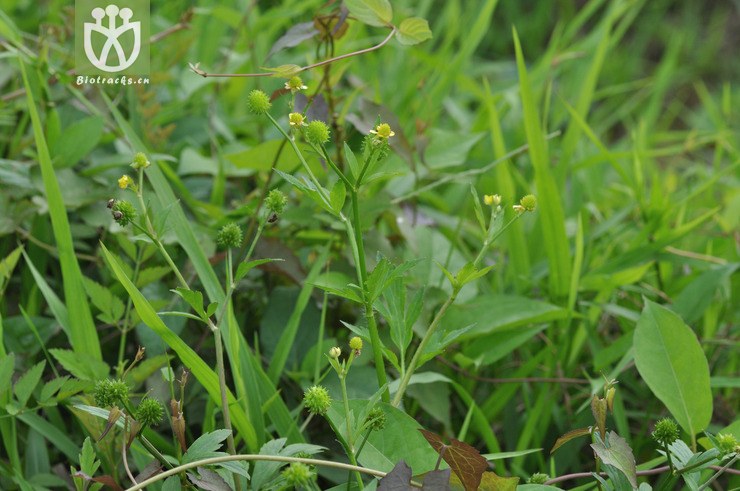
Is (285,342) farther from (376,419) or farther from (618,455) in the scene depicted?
(618,455)

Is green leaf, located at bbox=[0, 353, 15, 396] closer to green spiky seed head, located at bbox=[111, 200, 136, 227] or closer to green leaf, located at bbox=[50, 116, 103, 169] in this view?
green spiky seed head, located at bbox=[111, 200, 136, 227]

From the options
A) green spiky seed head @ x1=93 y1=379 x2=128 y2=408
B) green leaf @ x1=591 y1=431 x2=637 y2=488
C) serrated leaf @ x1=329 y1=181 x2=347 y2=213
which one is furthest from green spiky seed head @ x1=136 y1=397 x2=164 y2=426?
green leaf @ x1=591 y1=431 x2=637 y2=488

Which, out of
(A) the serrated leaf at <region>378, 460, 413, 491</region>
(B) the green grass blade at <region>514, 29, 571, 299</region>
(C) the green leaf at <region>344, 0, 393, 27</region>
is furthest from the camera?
(B) the green grass blade at <region>514, 29, 571, 299</region>

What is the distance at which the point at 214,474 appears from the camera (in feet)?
2.41

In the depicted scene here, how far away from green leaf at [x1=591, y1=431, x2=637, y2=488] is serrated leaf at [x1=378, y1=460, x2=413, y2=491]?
0.16 meters

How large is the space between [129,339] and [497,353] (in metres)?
0.49

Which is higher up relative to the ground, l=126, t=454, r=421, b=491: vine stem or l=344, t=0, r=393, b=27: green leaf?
l=344, t=0, r=393, b=27: green leaf

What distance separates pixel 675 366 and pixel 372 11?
512 mm

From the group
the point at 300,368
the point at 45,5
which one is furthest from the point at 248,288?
the point at 45,5

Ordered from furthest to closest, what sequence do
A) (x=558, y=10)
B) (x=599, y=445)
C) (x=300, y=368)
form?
(x=558, y=10) < (x=300, y=368) < (x=599, y=445)

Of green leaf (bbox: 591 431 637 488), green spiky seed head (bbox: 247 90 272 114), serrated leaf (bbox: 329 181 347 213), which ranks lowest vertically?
green leaf (bbox: 591 431 637 488)

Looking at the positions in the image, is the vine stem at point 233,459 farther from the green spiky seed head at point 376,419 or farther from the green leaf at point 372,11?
the green leaf at point 372,11

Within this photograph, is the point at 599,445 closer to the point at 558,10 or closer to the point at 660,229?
the point at 660,229

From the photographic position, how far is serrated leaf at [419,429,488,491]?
0.71 m
